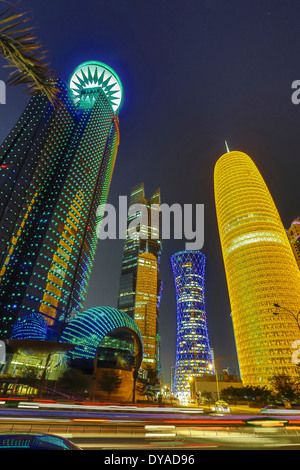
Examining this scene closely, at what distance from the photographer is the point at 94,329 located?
6538 centimetres

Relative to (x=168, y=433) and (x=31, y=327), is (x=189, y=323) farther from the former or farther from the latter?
(x=168, y=433)

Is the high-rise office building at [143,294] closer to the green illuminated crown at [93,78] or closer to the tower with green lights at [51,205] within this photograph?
the tower with green lights at [51,205]

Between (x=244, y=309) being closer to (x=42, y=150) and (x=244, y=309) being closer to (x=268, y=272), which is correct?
(x=268, y=272)

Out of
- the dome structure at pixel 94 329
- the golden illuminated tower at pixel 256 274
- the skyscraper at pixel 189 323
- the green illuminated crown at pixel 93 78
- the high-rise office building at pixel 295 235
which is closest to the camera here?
the dome structure at pixel 94 329

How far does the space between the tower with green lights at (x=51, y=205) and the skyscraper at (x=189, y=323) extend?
186 ft

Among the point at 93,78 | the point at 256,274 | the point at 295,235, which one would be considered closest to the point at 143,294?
the point at 256,274

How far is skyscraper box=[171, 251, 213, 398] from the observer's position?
418 ft

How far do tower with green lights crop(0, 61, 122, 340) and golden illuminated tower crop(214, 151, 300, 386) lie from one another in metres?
66.6

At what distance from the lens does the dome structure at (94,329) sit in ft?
205

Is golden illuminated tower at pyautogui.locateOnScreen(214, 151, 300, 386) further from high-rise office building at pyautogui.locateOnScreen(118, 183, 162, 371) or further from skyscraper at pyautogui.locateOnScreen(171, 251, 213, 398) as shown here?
high-rise office building at pyautogui.locateOnScreen(118, 183, 162, 371)

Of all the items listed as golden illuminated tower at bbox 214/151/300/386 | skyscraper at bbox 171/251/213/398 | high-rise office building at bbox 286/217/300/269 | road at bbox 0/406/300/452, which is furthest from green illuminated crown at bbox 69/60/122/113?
road at bbox 0/406/300/452

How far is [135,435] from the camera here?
404 inches

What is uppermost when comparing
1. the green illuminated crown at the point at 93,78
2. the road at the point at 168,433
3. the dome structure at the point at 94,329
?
the green illuminated crown at the point at 93,78

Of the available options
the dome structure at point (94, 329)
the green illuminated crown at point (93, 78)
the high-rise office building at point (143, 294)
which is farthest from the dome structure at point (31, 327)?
the green illuminated crown at point (93, 78)
